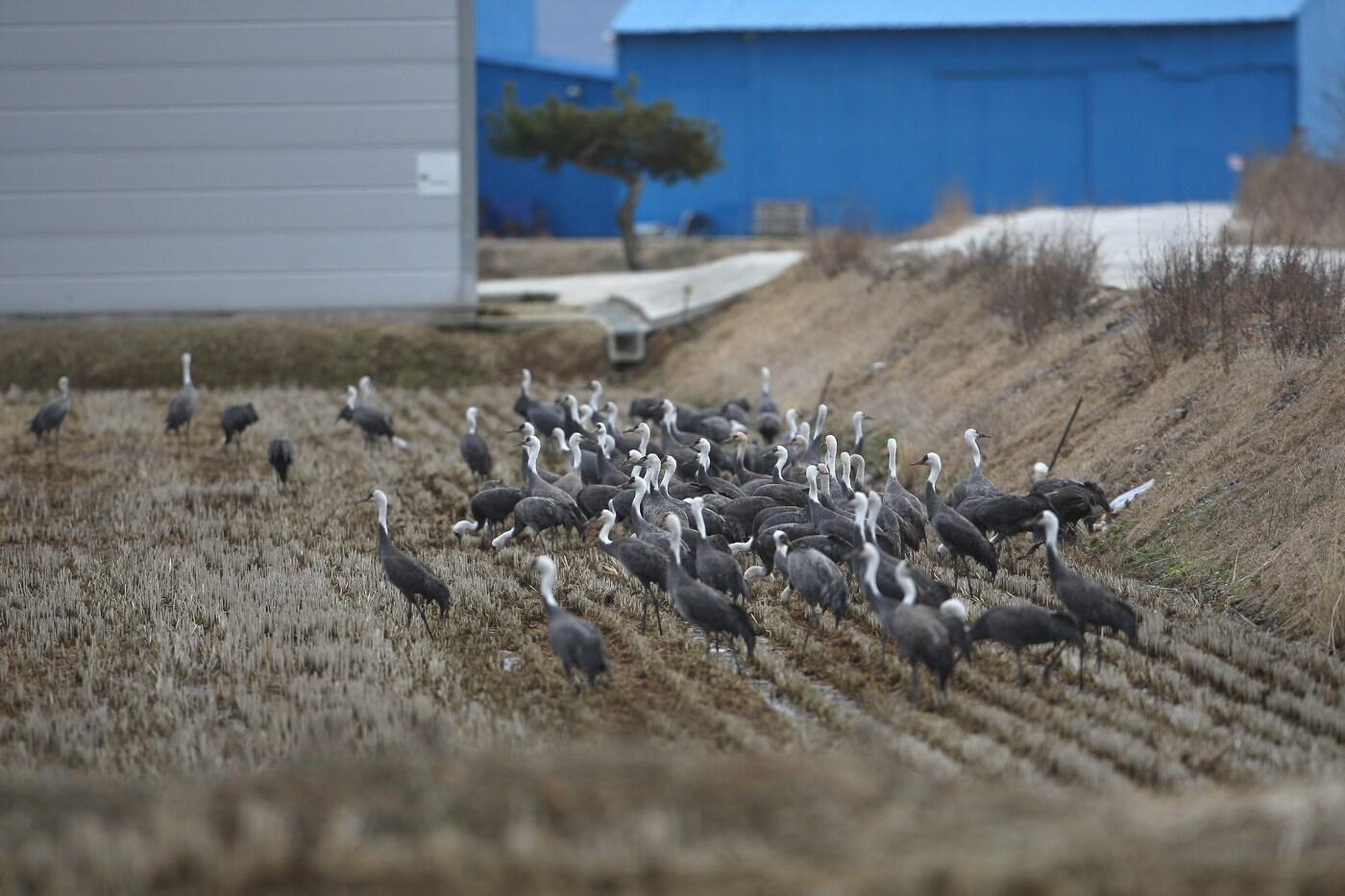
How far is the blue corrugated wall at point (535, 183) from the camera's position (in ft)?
127

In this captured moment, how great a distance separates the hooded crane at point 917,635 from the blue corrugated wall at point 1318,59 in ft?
99.8

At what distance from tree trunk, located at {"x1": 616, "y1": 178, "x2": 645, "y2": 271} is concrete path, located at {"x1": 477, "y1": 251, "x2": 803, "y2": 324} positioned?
29.6 inches

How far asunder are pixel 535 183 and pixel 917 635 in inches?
1283

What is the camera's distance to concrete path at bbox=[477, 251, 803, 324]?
2644 cm

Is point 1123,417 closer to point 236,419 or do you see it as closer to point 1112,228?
point 236,419

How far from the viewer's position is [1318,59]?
36.9 meters

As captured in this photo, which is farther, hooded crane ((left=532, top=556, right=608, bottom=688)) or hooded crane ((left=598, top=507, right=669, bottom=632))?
hooded crane ((left=598, top=507, right=669, bottom=632))

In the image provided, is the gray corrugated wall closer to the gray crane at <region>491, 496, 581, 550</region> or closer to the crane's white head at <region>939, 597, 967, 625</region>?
the gray crane at <region>491, 496, 581, 550</region>

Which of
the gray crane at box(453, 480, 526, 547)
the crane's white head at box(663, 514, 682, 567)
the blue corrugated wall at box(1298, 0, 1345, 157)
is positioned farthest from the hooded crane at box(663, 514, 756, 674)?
the blue corrugated wall at box(1298, 0, 1345, 157)

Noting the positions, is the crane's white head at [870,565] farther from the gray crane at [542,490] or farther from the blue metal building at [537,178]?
the blue metal building at [537,178]

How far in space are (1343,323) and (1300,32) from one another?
27.0 m

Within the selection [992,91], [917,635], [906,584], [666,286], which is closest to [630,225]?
[666,286]

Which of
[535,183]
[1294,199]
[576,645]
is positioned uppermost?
[535,183]

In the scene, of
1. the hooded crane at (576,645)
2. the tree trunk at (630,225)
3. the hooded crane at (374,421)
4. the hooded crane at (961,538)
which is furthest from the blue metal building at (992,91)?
the hooded crane at (576,645)
